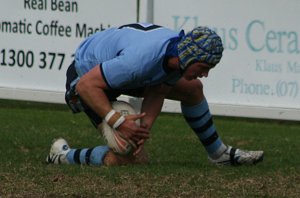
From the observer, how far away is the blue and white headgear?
6.28m

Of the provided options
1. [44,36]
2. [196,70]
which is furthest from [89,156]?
[44,36]

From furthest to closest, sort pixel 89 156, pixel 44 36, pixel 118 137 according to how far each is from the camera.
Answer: pixel 44 36 → pixel 89 156 → pixel 118 137

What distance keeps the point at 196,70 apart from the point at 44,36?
605 centimetres

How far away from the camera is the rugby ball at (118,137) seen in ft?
21.7

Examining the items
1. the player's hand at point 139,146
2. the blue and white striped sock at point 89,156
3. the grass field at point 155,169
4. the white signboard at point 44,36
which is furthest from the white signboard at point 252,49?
the player's hand at point 139,146

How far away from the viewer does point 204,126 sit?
7.34 metres

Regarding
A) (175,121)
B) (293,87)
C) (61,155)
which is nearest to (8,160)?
(61,155)

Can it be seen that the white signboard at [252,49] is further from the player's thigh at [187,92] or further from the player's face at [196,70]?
the player's face at [196,70]

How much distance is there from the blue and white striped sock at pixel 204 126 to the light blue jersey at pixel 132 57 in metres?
0.56

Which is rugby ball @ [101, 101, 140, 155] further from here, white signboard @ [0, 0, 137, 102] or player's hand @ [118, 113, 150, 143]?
white signboard @ [0, 0, 137, 102]

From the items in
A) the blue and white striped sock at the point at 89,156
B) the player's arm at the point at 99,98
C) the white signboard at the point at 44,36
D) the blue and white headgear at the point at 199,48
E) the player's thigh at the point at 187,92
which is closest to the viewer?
the blue and white headgear at the point at 199,48

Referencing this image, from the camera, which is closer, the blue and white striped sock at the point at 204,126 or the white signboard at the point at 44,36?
the blue and white striped sock at the point at 204,126

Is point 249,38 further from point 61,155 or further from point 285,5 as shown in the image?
point 61,155

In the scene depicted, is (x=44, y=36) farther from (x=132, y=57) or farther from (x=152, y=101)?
(x=132, y=57)
